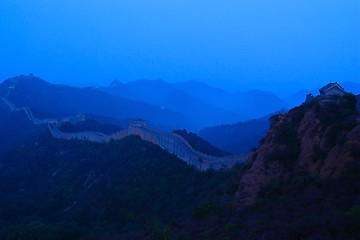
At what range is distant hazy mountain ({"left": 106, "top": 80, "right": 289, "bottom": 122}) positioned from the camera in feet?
389

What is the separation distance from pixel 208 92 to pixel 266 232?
160 meters

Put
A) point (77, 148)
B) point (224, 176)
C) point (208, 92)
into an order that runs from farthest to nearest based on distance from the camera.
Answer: point (208, 92) → point (77, 148) → point (224, 176)

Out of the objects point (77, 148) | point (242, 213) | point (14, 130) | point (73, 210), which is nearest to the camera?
point (242, 213)

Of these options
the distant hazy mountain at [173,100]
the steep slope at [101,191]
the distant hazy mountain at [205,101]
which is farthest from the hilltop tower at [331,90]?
the distant hazy mountain at [205,101]

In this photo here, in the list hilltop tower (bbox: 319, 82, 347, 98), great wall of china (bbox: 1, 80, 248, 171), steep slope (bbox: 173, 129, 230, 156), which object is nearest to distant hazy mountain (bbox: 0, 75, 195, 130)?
great wall of china (bbox: 1, 80, 248, 171)

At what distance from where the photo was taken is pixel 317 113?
12828 mm

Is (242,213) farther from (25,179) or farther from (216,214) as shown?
(25,179)

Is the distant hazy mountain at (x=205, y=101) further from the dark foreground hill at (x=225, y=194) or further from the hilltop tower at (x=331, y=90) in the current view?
the hilltop tower at (x=331, y=90)

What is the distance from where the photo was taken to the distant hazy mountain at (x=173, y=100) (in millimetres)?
113562

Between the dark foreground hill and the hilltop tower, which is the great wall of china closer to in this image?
the dark foreground hill

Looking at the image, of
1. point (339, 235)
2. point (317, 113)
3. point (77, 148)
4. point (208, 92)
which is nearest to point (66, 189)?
point (77, 148)

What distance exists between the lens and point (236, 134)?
5688 cm

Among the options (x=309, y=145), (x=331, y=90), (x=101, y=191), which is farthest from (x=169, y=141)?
(x=309, y=145)

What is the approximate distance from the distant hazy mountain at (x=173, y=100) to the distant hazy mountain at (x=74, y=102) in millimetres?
11619
